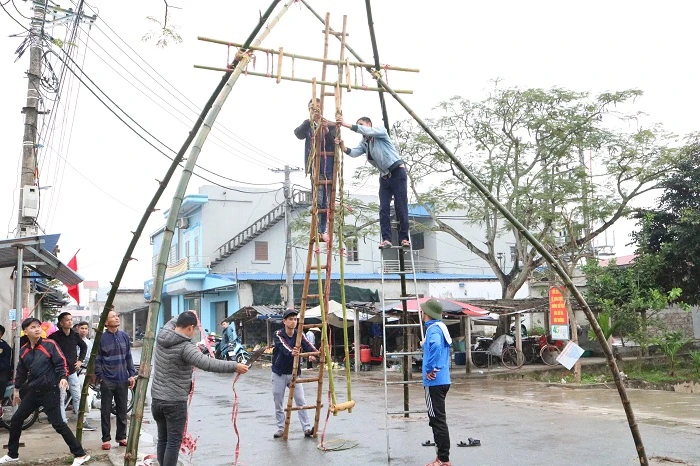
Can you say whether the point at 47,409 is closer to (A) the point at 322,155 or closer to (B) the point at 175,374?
(B) the point at 175,374

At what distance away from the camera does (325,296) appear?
952cm

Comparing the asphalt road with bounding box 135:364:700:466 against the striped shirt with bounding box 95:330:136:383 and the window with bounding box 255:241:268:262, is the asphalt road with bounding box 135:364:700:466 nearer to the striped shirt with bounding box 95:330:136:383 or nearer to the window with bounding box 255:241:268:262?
the striped shirt with bounding box 95:330:136:383

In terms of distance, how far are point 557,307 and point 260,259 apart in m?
21.6

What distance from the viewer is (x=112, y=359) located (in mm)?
9523

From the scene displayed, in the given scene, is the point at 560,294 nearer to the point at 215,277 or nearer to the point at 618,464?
the point at 618,464

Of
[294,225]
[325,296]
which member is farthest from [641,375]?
[325,296]

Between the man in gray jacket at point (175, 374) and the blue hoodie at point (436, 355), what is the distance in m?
2.26

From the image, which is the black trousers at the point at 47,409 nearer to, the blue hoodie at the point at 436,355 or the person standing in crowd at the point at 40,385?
the person standing in crowd at the point at 40,385

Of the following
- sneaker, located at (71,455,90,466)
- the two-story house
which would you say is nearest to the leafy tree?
the two-story house

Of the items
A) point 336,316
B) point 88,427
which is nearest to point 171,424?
point 88,427

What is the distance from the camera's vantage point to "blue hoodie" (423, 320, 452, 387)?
25.8ft

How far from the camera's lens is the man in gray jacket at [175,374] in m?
6.62

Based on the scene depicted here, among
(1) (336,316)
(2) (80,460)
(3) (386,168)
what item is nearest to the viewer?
(2) (80,460)

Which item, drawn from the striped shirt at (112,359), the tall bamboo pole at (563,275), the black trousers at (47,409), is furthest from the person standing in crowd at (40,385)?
the tall bamboo pole at (563,275)
